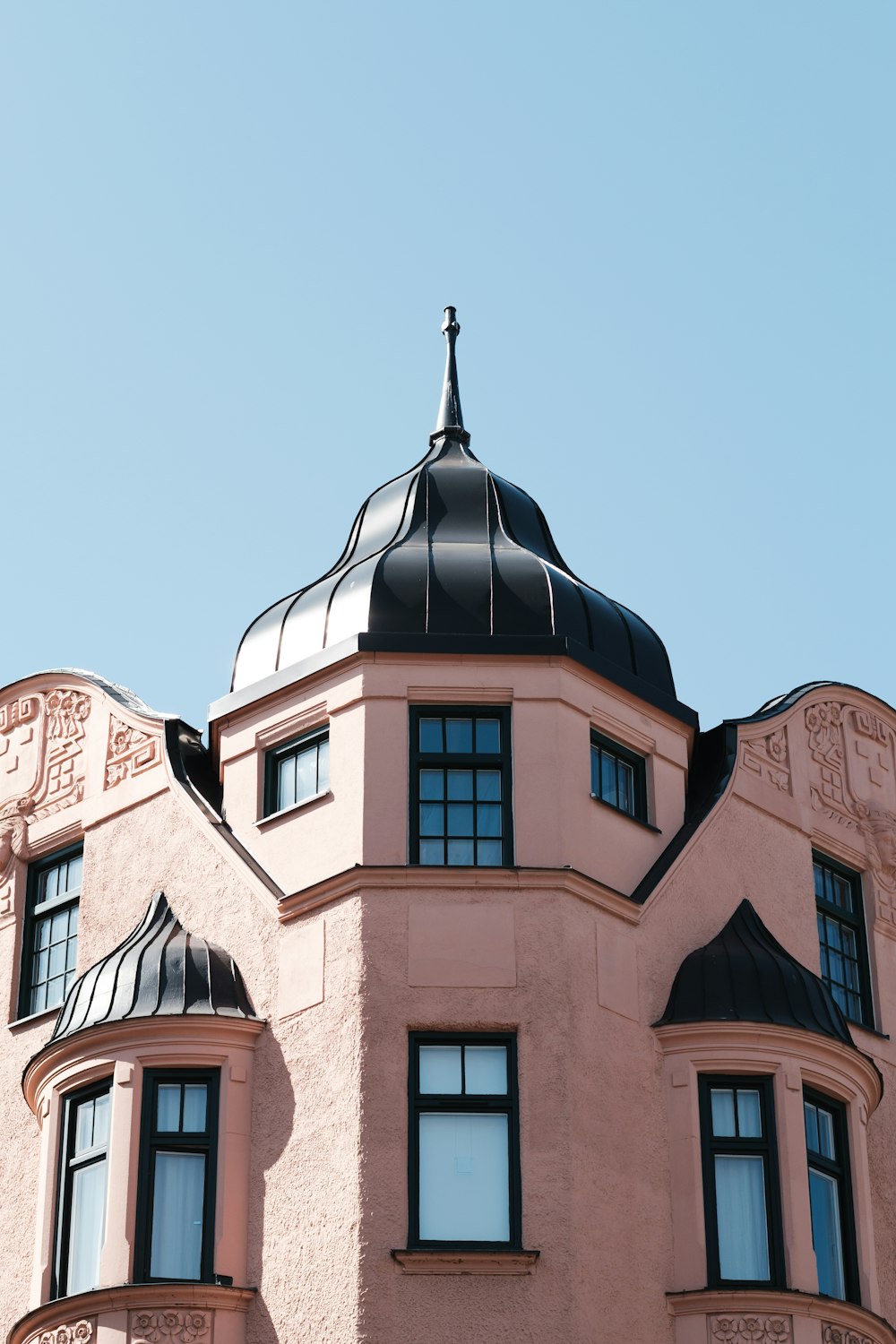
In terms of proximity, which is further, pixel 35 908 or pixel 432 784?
pixel 35 908

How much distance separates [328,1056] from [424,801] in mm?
2854

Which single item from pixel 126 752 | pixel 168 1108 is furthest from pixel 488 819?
pixel 126 752

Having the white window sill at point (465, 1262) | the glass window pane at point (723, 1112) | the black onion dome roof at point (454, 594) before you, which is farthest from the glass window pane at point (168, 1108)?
the glass window pane at point (723, 1112)

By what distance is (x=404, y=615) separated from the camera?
26.2m

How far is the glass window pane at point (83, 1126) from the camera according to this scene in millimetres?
24453

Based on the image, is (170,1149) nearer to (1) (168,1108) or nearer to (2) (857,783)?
(1) (168,1108)

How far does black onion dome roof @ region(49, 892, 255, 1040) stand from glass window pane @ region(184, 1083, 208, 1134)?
71 centimetres

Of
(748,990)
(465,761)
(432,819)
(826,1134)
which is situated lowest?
(826,1134)

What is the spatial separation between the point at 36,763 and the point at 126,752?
151 cm

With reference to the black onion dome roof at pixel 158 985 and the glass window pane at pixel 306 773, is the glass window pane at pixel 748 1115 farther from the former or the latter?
the glass window pane at pixel 306 773

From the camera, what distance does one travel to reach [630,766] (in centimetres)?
2658

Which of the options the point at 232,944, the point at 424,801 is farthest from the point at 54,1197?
the point at 424,801

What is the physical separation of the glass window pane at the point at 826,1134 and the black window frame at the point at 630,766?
3.43 metres

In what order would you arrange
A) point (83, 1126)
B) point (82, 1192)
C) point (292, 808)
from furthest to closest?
1. point (292, 808)
2. point (83, 1126)
3. point (82, 1192)
